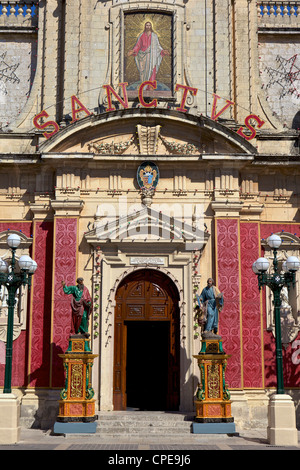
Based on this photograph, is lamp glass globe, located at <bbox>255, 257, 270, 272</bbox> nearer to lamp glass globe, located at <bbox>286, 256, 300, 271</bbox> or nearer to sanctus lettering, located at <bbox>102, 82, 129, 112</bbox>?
lamp glass globe, located at <bbox>286, 256, 300, 271</bbox>

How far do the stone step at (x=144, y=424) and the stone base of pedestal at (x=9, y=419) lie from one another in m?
2.19

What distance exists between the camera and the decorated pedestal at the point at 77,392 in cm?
1592

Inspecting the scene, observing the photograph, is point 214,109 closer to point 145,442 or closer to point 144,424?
point 144,424

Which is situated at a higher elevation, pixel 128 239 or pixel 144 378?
pixel 128 239

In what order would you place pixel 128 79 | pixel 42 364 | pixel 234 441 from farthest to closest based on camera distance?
1. pixel 128 79
2. pixel 42 364
3. pixel 234 441

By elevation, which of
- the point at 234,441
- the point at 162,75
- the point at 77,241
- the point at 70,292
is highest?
the point at 162,75

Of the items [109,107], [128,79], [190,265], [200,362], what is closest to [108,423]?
[200,362]

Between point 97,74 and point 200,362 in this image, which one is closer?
point 200,362

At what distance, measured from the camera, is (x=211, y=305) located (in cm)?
1708

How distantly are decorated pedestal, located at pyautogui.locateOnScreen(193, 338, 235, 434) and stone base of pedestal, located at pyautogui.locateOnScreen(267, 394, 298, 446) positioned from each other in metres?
1.30

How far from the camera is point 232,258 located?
18484 millimetres
